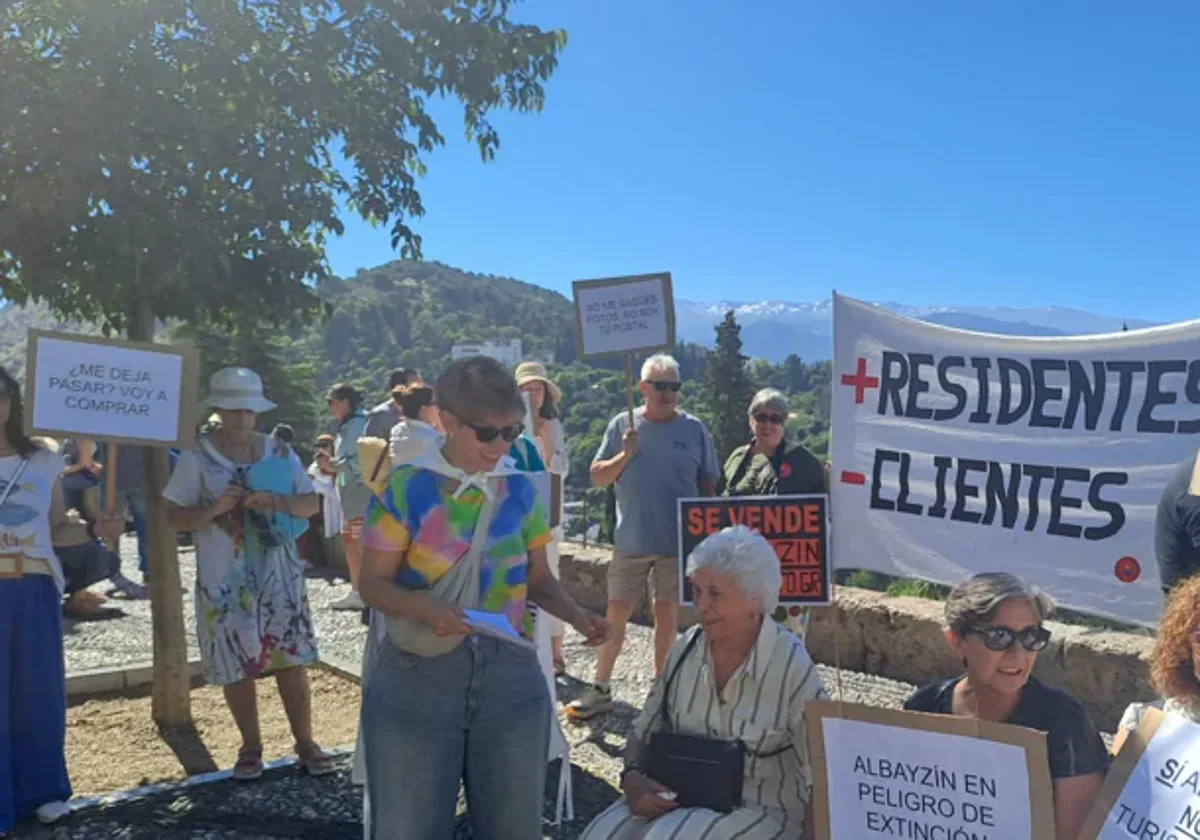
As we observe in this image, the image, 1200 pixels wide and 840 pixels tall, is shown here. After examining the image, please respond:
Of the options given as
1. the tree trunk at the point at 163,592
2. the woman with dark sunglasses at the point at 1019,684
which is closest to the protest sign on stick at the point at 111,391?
the tree trunk at the point at 163,592

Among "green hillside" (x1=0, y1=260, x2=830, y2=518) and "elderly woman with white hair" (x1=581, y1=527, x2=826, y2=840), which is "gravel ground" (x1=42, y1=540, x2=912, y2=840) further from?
"green hillside" (x1=0, y1=260, x2=830, y2=518)

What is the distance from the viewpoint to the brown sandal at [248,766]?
13.8ft

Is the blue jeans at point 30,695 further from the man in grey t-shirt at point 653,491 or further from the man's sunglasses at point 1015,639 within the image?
the man's sunglasses at point 1015,639

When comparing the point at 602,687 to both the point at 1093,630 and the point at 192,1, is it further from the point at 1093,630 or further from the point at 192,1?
the point at 192,1

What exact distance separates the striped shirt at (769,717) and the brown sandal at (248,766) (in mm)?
2208

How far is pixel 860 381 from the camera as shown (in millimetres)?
3771

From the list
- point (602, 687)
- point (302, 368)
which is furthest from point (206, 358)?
point (602, 687)

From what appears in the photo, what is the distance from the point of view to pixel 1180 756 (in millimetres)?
2162

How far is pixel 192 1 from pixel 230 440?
181 cm

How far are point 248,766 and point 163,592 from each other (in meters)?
1.06

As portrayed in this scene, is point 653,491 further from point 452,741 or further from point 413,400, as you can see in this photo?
point 452,741

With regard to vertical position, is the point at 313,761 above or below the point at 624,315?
below

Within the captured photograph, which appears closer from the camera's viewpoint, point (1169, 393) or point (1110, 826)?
point (1110, 826)

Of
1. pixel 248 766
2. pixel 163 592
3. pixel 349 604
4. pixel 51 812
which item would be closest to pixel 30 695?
pixel 51 812
